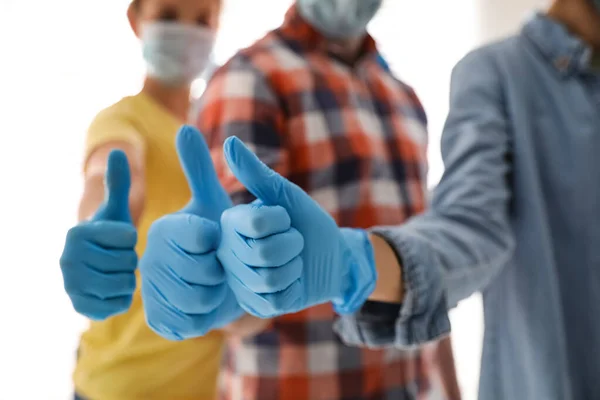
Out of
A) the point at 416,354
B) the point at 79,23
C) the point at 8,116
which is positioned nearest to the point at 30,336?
the point at 8,116

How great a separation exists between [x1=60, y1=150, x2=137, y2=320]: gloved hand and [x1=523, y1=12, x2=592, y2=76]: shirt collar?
503 mm

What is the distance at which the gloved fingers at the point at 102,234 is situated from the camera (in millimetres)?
427

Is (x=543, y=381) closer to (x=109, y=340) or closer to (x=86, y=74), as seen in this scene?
(x=109, y=340)

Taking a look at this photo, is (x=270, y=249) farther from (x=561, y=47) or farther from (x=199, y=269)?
(x=561, y=47)

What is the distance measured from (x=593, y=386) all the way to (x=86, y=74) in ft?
4.07

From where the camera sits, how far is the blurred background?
1.21 m

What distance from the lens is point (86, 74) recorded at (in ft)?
4.20

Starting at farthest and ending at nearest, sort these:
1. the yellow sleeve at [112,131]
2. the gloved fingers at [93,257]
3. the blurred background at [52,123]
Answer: the blurred background at [52,123] → the yellow sleeve at [112,131] → the gloved fingers at [93,257]

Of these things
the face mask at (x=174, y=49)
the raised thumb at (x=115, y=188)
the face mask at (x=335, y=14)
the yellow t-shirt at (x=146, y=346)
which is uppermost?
the face mask at (x=174, y=49)

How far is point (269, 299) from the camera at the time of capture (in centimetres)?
34

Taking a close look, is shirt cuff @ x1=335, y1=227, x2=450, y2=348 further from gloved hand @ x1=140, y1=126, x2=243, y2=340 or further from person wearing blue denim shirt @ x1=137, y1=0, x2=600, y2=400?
gloved hand @ x1=140, y1=126, x2=243, y2=340

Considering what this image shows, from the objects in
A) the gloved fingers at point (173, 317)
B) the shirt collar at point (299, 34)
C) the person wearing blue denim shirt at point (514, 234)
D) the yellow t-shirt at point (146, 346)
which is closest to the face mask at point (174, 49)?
the yellow t-shirt at point (146, 346)

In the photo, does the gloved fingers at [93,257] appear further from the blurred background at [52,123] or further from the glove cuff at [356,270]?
the blurred background at [52,123]

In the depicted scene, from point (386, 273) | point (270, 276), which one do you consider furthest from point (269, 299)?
point (386, 273)
